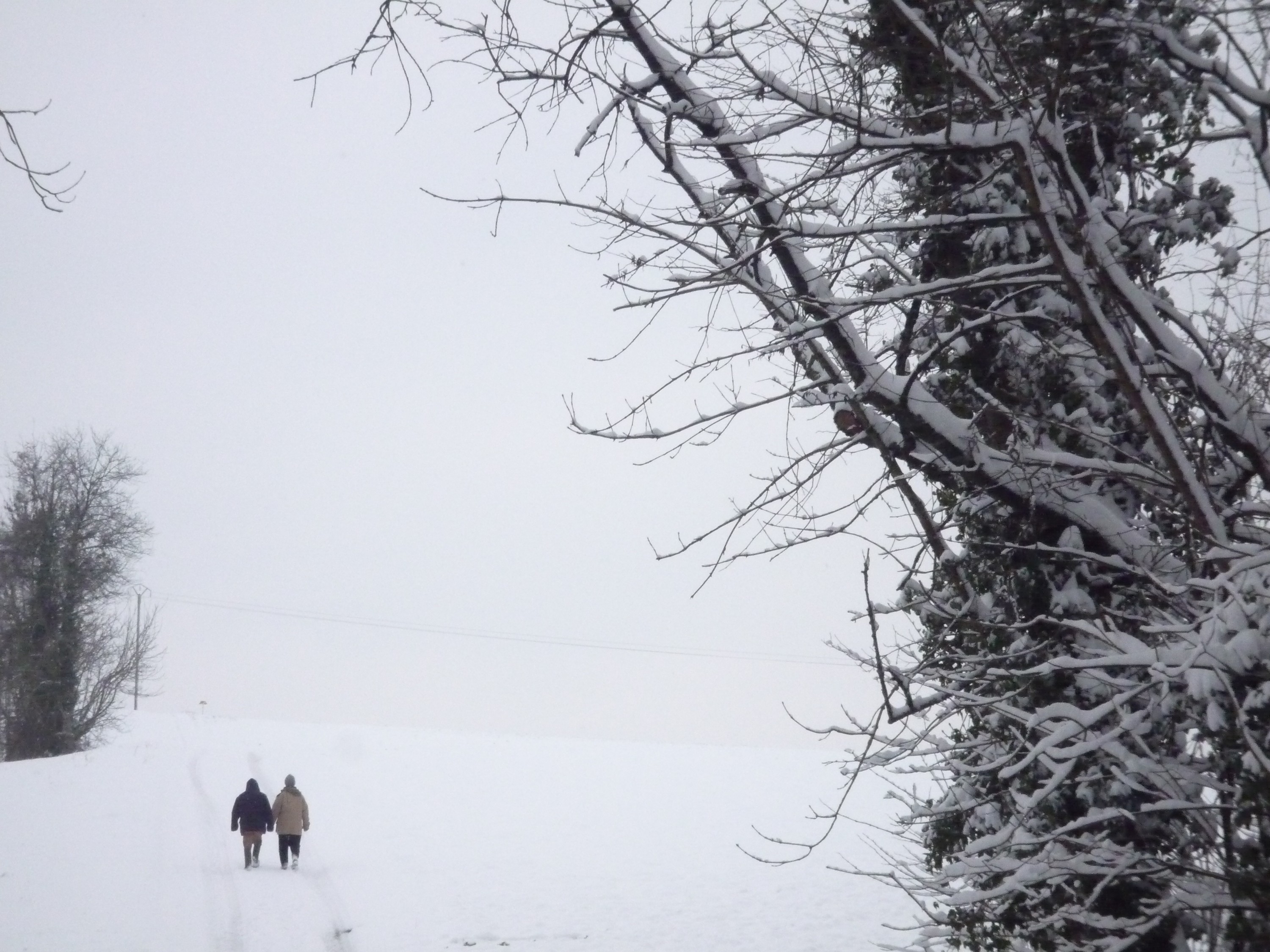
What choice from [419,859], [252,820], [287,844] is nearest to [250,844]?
[252,820]

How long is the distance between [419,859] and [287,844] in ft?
11.2

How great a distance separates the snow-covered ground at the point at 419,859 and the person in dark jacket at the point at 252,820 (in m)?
0.42

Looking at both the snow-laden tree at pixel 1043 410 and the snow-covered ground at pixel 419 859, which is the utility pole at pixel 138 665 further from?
the snow-laden tree at pixel 1043 410

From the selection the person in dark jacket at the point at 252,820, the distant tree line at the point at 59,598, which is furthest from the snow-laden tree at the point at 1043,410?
the distant tree line at the point at 59,598

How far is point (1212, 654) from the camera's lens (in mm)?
2941

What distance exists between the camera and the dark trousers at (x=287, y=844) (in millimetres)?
16281

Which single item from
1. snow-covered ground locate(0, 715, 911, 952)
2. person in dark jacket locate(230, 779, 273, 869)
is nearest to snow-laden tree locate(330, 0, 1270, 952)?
snow-covered ground locate(0, 715, 911, 952)

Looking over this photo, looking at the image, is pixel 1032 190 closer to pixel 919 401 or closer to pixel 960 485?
pixel 919 401

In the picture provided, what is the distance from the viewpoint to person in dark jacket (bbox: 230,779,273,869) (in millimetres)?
16016

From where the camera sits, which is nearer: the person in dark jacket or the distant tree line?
the person in dark jacket

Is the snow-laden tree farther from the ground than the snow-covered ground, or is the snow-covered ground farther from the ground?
the snow-laden tree

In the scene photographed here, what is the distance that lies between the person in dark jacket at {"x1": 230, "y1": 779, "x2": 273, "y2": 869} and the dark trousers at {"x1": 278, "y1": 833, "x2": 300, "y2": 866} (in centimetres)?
28

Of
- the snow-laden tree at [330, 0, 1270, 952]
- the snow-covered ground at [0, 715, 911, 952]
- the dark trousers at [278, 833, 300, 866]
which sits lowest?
the snow-covered ground at [0, 715, 911, 952]

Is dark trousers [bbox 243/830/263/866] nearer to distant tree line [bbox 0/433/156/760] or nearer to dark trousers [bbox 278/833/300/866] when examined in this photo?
dark trousers [bbox 278/833/300/866]
